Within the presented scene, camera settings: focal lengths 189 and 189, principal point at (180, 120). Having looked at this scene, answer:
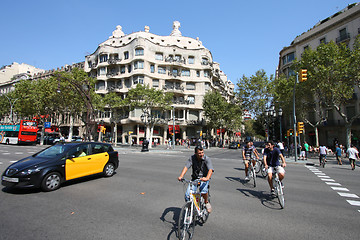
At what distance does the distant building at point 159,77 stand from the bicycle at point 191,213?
34.7 metres

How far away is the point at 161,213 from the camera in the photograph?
4449mm

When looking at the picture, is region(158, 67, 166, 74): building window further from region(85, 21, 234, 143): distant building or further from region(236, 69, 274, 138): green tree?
region(236, 69, 274, 138): green tree

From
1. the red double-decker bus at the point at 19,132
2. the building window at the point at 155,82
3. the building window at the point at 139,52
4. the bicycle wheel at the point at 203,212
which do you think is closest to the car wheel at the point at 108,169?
the bicycle wheel at the point at 203,212

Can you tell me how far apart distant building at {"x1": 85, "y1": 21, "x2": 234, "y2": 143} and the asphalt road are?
106 feet

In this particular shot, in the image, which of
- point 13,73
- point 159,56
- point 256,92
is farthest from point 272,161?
point 13,73

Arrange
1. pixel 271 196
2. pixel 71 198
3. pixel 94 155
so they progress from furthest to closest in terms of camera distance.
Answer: pixel 94 155 < pixel 271 196 < pixel 71 198

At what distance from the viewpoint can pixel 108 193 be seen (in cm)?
597

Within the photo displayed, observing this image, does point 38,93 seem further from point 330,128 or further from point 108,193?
point 330,128

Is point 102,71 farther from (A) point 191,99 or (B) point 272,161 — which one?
(B) point 272,161

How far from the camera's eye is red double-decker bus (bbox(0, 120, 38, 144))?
1144 inches

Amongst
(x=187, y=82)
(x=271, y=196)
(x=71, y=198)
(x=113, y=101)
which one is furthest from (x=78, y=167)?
(x=187, y=82)

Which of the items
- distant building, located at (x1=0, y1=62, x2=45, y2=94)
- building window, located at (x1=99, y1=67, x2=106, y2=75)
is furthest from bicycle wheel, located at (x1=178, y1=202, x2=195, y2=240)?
distant building, located at (x1=0, y1=62, x2=45, y2=94)

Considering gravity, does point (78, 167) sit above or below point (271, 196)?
above

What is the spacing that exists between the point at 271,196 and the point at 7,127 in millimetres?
39810
